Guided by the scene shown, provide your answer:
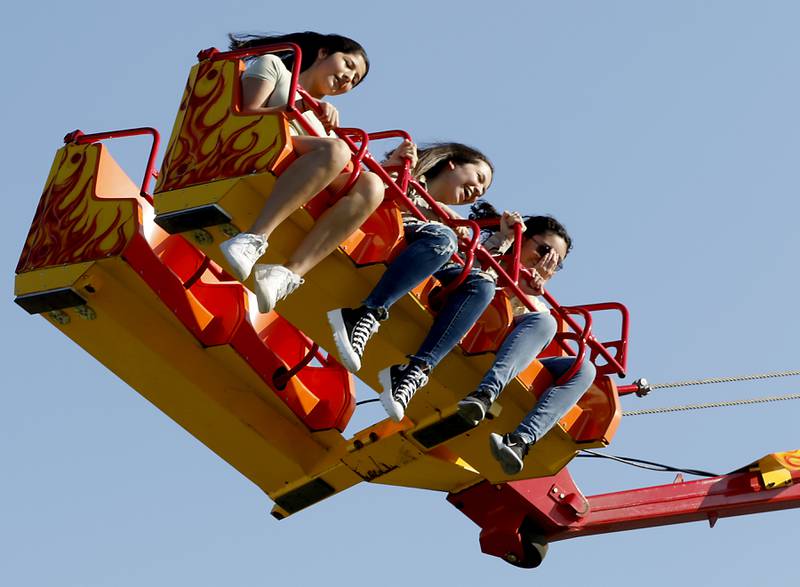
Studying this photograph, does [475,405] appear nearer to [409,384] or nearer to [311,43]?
[409,384]

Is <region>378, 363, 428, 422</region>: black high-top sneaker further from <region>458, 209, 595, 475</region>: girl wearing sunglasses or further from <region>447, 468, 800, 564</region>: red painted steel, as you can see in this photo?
<region>447, 468, 800, 564</region>: red painted steel

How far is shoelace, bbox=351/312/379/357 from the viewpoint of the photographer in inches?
436

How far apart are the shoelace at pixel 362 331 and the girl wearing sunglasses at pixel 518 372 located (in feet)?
2.25

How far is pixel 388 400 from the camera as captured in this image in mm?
11094

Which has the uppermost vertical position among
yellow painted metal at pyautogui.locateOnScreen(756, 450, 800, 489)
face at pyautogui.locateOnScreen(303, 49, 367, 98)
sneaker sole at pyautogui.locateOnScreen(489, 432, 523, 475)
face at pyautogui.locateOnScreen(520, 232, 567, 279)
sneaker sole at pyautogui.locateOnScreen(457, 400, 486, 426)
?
face at pyautogui.locateOnScreen(303, 49, 367, 98)

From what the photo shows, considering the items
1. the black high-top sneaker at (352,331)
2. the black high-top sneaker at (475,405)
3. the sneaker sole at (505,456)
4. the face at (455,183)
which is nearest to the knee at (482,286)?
the black high-top sneaker at (475,405)

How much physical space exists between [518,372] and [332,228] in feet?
4.58

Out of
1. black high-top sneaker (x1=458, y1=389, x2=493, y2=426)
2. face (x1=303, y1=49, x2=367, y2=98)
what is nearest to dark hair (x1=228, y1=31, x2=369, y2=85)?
face (x1=303, y1=49, x2=367, y2=98)

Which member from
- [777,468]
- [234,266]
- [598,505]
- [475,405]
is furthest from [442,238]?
[777,468]

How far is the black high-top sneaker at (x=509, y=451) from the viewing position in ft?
37.4

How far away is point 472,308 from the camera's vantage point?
11.5 metres

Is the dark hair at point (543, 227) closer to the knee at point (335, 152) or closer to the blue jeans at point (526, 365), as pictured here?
the blue jeans at point (526, 365)

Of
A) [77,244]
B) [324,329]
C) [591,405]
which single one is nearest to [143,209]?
[77,244]

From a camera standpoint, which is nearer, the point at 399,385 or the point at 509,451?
the point at 399,385
